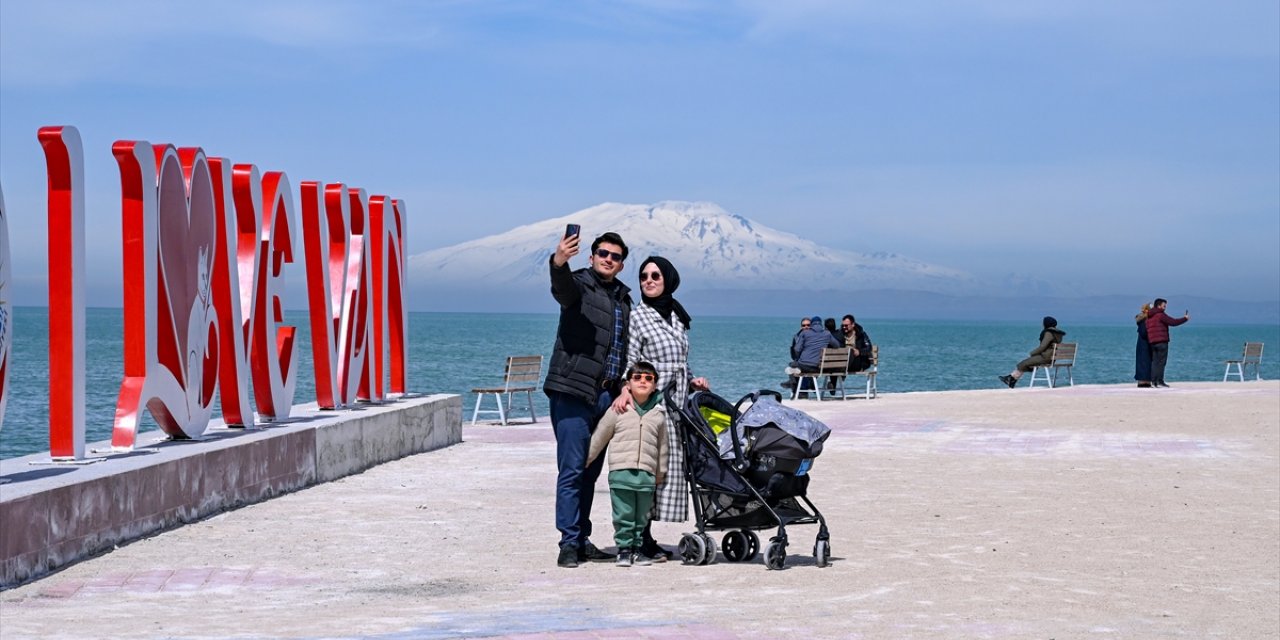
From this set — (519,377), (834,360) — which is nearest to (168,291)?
(519,377)

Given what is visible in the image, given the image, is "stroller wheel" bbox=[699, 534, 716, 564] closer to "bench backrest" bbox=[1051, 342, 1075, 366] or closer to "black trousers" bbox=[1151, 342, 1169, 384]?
"black trousers" bbox=[1151, 342, 1169, 384]

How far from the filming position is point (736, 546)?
27.8 feet

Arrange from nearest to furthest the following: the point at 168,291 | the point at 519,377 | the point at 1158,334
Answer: the point at 168,291, the point at 519,377, the point at 1158,334

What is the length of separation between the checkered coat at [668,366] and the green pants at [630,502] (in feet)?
0.35

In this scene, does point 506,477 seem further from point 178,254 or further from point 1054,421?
point 1054,421

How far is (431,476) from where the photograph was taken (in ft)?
43.4

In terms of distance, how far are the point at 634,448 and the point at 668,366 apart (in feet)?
1.55

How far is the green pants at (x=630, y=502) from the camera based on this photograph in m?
8.12

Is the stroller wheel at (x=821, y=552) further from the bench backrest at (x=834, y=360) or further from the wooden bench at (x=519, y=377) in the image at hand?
the bench backrest at (x=834, y=360)

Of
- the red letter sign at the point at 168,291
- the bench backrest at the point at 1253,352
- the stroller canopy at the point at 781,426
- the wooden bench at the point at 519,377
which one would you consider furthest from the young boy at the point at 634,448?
the bench backrest at the point at 1253,352

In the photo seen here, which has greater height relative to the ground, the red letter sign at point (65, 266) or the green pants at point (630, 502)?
the red letter sign at point (65, 266)

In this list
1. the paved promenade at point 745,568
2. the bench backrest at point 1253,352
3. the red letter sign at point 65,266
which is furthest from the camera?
the bench backrest at point 1253,352

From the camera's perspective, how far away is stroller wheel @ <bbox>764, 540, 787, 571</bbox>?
807 centimetres

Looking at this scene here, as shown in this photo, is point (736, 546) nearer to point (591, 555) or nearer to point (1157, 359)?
point (591, 555)
